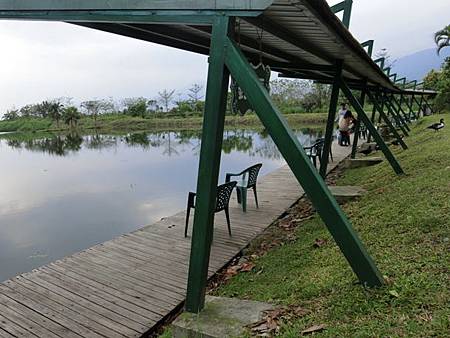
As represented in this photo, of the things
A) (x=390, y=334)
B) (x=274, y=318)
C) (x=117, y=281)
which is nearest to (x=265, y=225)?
(x=117, y=281)

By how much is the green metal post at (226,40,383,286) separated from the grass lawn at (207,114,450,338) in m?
0.30

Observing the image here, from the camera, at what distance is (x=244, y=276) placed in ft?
12.7

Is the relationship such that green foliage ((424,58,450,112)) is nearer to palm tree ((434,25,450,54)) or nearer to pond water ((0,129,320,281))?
palm tree ((434,25,450,54))

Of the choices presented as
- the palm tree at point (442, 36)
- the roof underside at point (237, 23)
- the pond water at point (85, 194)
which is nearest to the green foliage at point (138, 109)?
the pond water at point (85, 194)

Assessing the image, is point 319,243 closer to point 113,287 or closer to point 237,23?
point 113,287

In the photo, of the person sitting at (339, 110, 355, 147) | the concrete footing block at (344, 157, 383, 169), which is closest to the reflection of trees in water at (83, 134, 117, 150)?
the person sitting at (339, 110, 355, 147)

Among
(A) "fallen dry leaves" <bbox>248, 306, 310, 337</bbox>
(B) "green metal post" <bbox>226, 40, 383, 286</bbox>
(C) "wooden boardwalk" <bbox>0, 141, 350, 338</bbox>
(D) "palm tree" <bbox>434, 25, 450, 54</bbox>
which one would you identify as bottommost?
(C) "wooden boardwalk" <bbox>0, 141, 350, 338</bbox>

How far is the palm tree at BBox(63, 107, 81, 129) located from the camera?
42.6 meters

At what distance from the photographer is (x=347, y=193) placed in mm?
5598

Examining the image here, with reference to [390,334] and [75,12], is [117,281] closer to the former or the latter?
[75,12]

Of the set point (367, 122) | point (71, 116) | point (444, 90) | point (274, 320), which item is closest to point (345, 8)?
point (367, 122)

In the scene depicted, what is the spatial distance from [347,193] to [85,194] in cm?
809

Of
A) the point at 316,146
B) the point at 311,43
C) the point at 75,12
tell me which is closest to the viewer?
the point at 75,12

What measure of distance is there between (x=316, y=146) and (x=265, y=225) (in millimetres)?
4291
